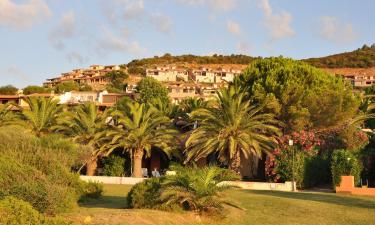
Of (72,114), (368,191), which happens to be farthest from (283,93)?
(72,114)

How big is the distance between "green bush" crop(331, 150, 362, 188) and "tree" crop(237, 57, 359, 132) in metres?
5.73

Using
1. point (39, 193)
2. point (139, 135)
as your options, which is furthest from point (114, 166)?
point (39, 193)

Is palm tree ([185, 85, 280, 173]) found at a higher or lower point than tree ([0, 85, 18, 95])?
lower

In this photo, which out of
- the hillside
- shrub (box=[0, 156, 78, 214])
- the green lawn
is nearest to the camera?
shrub (box=[0, 156, 78, 214])

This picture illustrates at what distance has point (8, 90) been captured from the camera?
90.6 meters

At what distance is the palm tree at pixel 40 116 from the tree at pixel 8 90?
52.6 metres

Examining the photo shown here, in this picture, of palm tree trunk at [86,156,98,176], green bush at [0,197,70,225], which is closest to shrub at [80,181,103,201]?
green bush at [0,197,70,225]

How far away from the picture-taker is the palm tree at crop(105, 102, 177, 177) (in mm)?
35312

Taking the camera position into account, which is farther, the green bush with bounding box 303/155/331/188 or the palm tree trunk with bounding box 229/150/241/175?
the palm tree trunk with bounding box 229/150/241/175

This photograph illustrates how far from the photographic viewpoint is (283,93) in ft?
117

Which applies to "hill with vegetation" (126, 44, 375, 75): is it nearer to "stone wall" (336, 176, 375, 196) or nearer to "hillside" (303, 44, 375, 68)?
"hillside" (303, 44, 375, 68)

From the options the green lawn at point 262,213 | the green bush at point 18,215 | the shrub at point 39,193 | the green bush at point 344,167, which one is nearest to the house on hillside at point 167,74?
the green bush at point 344,167

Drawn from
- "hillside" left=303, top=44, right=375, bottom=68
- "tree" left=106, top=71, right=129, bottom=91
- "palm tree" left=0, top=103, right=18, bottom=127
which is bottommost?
"palm tree" left=0, top=103, right=18, bottom=127

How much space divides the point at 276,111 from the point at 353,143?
6062 millimetres
